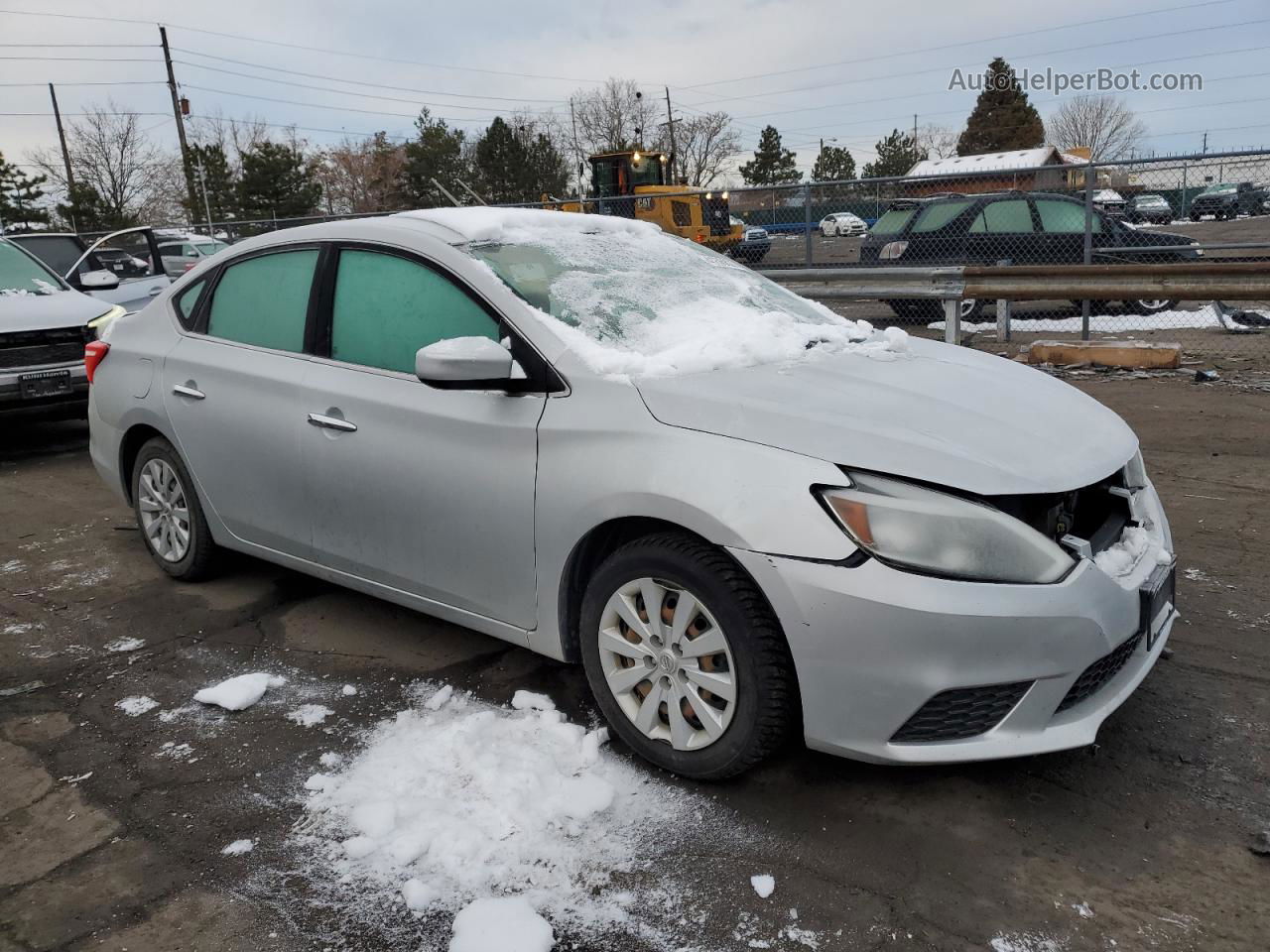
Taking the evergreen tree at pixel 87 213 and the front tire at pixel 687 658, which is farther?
the evergreen tree at pixel 87 213

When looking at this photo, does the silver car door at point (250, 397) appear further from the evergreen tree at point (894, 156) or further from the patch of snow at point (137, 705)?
the evergreen tree at point (894, 156)

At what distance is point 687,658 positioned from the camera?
8.77 feet

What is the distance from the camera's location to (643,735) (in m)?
2.82

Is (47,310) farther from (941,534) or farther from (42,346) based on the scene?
(941,534)

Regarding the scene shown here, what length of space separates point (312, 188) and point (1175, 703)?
2234 inches

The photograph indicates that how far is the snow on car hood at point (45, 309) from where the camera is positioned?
23.9 feet

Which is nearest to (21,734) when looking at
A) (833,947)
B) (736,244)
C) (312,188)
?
(833,947)

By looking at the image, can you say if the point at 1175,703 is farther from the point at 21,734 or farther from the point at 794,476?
the point at 21,734

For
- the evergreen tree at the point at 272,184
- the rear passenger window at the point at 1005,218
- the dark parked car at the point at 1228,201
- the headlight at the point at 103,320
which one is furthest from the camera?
the evergreen tree at the point at 272,184

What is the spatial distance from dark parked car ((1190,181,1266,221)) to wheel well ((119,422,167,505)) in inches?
413

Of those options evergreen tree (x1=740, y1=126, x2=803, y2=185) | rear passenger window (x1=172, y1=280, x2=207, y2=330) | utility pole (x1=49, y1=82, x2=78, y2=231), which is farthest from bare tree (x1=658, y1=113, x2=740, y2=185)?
rear passenger window (x1=172, y1=280, x2=207, y2=330)

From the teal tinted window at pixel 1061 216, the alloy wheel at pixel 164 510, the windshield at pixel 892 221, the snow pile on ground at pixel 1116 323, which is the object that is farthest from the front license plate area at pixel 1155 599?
the windshield at pixel 892 221

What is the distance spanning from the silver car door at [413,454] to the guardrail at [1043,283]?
22.6ft

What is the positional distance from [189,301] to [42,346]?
12.4ft
